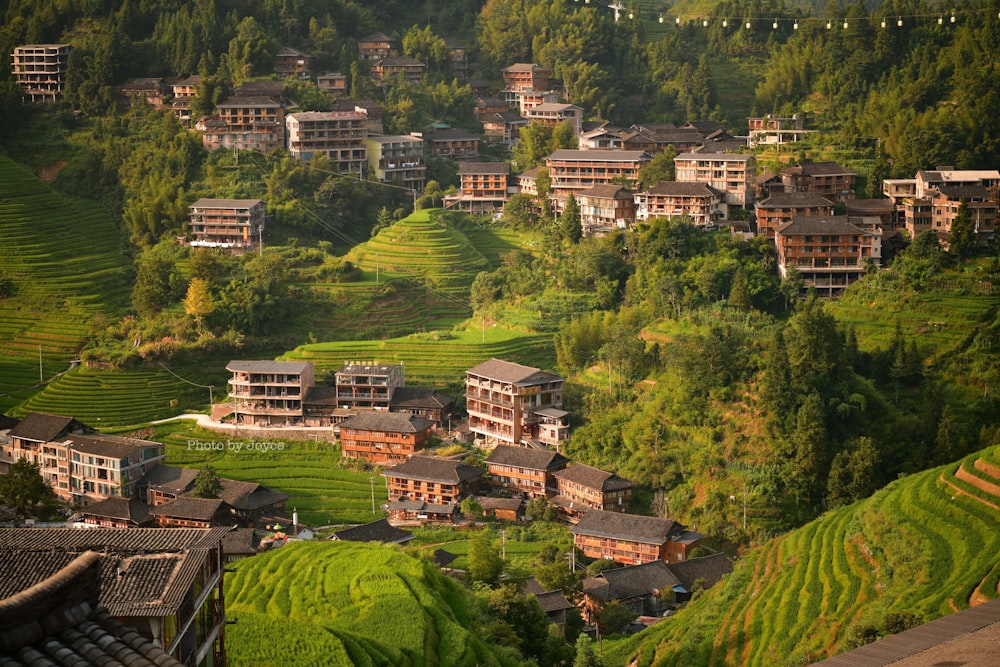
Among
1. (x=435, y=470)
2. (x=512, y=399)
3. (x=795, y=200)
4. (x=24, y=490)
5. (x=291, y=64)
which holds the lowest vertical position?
(x=435, y=470)

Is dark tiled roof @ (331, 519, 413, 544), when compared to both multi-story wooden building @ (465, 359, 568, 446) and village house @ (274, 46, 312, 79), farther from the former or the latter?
village house @ (274, 46, 312, 79)

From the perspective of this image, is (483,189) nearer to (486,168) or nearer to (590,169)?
(486,168)

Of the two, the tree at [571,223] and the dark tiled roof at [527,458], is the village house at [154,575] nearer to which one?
the dark tiled roof at [527,458]

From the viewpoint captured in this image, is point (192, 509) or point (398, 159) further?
point (398, 159)

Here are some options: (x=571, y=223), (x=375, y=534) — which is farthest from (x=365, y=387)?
(x=571, y=223)

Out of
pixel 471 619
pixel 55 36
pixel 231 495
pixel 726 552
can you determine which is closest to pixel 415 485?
pixel 231 495

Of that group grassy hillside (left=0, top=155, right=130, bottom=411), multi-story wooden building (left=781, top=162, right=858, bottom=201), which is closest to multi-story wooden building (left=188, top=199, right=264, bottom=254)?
grassy hillside (left=0, top=155, right=130, bottom=411)
